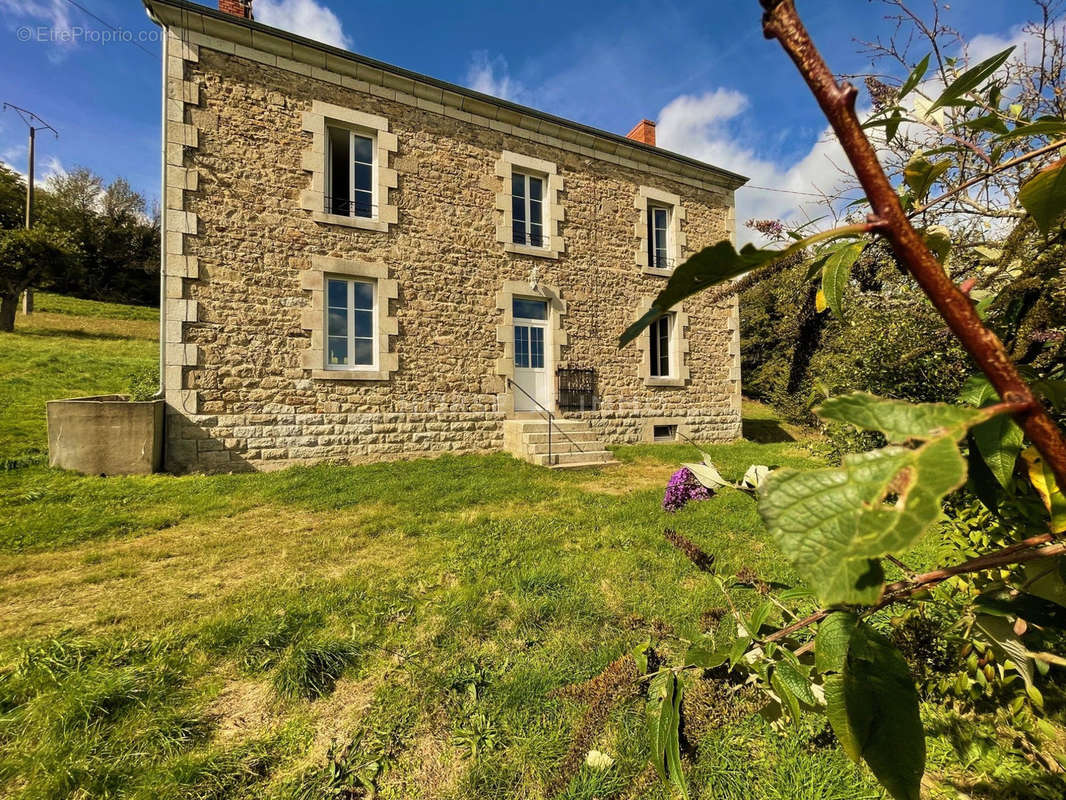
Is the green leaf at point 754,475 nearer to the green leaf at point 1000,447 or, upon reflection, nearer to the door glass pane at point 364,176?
the green leaf at point 1000,447

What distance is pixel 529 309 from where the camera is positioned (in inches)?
383

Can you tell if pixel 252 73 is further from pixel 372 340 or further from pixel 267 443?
pixel 267 443

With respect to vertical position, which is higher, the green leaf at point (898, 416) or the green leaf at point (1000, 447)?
the green leaf at point (898, 416)

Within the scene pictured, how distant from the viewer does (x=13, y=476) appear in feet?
18.1

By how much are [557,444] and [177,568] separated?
6.03 meters

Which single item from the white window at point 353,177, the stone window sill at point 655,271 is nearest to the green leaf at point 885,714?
the white window at point 353,177

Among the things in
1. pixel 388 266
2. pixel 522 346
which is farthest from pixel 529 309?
pixel 388 266

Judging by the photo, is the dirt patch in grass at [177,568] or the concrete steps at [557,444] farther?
the concrete steps at [557,444]

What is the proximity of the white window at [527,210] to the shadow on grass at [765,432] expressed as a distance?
775 centimetres

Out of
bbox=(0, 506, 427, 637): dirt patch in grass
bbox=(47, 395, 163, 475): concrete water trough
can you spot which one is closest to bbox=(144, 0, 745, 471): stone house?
bbox=(47, 395, 163, 475): concrete water trough

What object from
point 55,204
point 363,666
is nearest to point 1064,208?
point 363,666

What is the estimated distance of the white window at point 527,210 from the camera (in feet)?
31.8

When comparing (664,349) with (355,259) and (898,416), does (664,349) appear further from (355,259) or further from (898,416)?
(898,416)

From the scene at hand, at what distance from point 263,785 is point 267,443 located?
6536 millimetres
